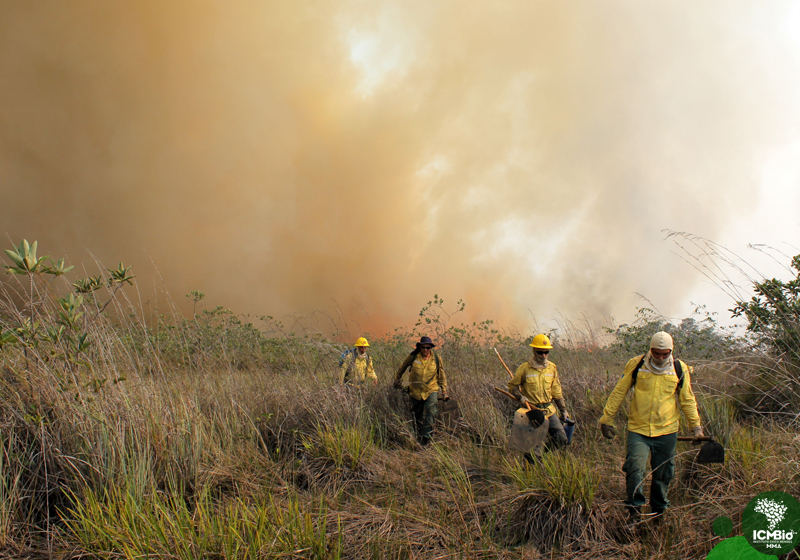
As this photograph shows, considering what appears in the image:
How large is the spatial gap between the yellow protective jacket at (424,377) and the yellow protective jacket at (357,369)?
2.35 ft

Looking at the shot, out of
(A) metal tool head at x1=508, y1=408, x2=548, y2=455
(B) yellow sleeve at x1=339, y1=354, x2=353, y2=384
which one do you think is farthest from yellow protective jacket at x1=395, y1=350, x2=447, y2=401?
(A) metal tool head at x1=508, y1=408, x2=548, y2=455

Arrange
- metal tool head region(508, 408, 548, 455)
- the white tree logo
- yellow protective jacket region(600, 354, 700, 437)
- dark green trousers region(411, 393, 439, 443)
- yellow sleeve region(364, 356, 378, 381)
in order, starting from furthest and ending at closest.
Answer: yellow sleeve region(364, 356, 378, 381), dark green trousers region(411, 393, 439, 443), metal tool head region(508, 408, 548, 455), yellow protective jacket region(600, 354, 700, 437), the white tree logo

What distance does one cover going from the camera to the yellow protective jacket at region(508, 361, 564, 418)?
566cm

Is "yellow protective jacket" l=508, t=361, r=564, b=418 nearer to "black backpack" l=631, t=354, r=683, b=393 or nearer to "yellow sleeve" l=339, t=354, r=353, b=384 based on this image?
"black backpack" l=631, t=354, r=683, b=393

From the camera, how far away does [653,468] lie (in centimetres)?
387

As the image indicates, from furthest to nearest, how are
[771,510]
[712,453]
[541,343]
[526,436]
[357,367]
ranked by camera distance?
[357,367] → [541,343] → [526,436] → [712,453] → [771,510]

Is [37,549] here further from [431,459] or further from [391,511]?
[431,459]

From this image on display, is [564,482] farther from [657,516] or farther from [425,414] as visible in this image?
[425,414]

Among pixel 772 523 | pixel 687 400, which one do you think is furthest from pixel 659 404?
pixel 772 523

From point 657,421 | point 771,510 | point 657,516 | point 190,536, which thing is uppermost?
point 657,421

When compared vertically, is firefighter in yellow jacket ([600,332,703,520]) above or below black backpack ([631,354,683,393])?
below

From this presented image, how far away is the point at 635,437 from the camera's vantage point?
4008 millimetres

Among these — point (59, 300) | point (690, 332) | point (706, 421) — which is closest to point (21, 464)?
point (59, 300)

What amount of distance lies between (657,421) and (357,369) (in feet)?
15.6
